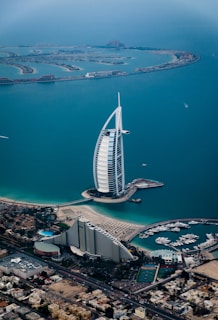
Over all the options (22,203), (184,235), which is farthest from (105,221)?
(22,203)

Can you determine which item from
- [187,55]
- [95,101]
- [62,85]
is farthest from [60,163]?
[187,55]

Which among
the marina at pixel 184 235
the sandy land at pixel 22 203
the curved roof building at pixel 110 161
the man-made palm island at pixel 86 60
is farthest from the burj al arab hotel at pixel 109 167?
the man-made palm island at pixel 86 60

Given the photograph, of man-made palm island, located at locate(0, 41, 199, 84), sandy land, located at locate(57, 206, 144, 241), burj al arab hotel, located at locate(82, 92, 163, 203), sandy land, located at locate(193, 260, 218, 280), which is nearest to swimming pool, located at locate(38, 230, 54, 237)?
sandy land, located at locate(57, 206, 144, 241)

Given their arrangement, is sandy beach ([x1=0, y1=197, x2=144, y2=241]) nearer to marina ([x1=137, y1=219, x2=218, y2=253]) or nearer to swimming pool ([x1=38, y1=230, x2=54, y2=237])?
marina ([x1=137, y1=219, x2=218, y2=253])

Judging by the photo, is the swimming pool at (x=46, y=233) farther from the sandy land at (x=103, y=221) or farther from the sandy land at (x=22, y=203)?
the sandy land at (x=22, y=203)

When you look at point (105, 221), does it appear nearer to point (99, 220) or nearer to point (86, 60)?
point (99, 220)

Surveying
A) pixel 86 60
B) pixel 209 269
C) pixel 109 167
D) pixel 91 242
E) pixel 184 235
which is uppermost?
pixel 86 60
